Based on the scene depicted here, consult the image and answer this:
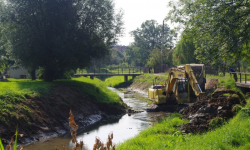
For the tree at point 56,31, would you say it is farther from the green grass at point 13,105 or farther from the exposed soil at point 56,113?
the green grass at point 13,105

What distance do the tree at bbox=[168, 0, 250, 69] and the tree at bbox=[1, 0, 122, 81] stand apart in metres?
10.5

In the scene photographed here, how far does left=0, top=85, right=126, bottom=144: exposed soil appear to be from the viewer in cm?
1536

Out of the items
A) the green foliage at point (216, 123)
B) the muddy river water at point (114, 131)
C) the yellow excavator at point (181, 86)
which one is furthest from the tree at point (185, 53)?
the green foliage at point (216, 123)

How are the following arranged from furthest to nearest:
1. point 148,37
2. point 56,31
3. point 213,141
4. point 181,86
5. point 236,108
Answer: point 148,37
point 56,31
point 181,86
point 236,108
point 213,141

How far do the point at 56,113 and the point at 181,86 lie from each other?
9181 mm

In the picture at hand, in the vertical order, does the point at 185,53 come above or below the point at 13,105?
above

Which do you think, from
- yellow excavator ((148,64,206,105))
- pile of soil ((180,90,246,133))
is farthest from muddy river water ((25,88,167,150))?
pile of soil ((180,90,246,133))

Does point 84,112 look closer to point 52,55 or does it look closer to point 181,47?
point 52,55

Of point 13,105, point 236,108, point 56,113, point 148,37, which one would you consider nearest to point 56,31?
point 56,113

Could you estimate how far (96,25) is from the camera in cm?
2655

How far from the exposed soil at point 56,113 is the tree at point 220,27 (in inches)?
337

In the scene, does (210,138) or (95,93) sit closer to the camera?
(210,138)

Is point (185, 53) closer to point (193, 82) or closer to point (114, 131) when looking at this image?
point (193, 82)

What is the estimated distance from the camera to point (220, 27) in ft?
47.4
